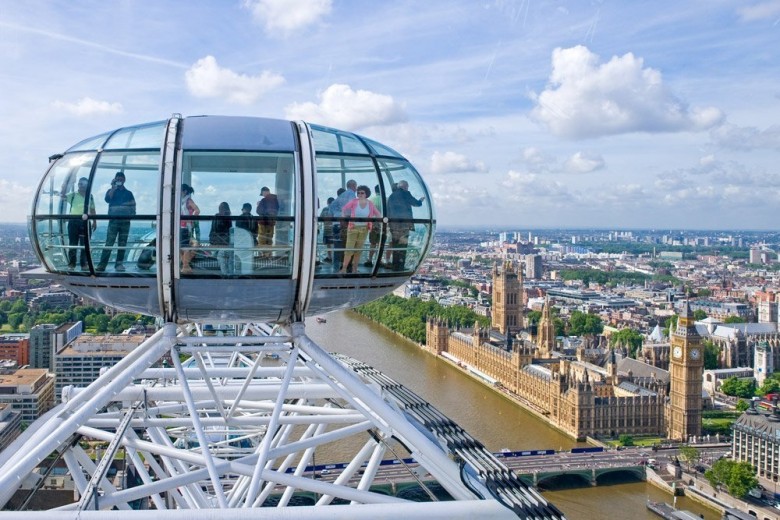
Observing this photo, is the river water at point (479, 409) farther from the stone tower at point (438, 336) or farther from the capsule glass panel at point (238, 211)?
the capsule glass panel at point (238, 211)

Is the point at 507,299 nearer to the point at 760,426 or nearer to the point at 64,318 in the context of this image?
the point at 64,318

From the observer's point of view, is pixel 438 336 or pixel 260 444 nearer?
pixel 260 444

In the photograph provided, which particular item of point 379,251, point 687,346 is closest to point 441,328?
point 687,346

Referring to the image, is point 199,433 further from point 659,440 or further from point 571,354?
point 571,354

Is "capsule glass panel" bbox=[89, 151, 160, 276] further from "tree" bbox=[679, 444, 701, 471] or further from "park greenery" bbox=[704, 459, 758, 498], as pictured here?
"tree" bbox=[679, 444, 701, 471]

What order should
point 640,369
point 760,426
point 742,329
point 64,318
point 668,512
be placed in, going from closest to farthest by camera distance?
point 668,512, point 760,426, point 640,369, point 64,318, point 742,329

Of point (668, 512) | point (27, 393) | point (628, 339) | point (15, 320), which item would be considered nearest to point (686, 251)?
point (628, 339)

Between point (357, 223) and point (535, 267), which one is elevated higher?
point (357, 223)
